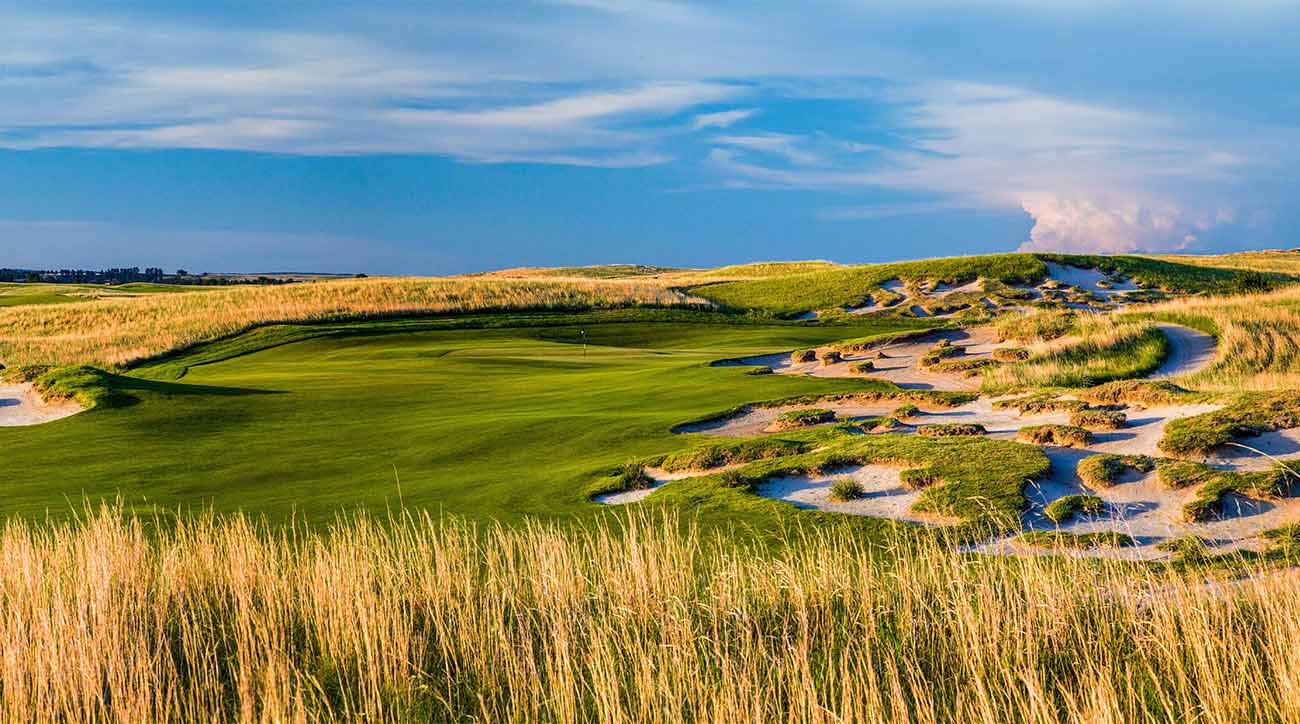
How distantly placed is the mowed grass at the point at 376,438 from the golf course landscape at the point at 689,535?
11 cm

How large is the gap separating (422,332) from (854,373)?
26.0 m

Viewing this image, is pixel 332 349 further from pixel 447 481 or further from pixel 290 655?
pixel 290 655

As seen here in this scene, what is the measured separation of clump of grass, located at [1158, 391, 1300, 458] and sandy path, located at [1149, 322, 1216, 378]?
11.1m

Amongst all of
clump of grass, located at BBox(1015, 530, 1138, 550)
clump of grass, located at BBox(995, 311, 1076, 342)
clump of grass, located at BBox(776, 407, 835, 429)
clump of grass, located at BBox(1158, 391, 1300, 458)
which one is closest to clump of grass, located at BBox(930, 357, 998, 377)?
clump of grass, located at BBox(995, 311, 1076, 342)

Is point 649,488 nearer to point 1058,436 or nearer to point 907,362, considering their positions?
point 1058,436

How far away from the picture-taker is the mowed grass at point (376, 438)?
46.8 feet

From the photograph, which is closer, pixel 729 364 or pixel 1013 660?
pixel 1013 660

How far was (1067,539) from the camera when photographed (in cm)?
1055

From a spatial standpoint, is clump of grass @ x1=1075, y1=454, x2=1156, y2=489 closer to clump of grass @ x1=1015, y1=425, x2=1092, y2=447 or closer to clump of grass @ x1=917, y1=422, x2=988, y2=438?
clump of grass @ x1=1015, y1=425, x2=1092, y2=447

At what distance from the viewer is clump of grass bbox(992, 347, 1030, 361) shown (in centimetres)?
2730

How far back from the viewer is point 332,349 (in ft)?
141

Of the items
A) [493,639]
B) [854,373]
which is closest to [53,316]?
[854,373]

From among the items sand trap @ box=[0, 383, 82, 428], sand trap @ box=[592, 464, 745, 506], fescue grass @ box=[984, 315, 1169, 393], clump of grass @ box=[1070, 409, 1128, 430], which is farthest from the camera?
fescue grass @ box=[984, 315, 1169, 393]

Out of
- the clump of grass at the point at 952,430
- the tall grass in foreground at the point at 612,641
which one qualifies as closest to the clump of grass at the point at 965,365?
the clump of grass at the point at 952,430
